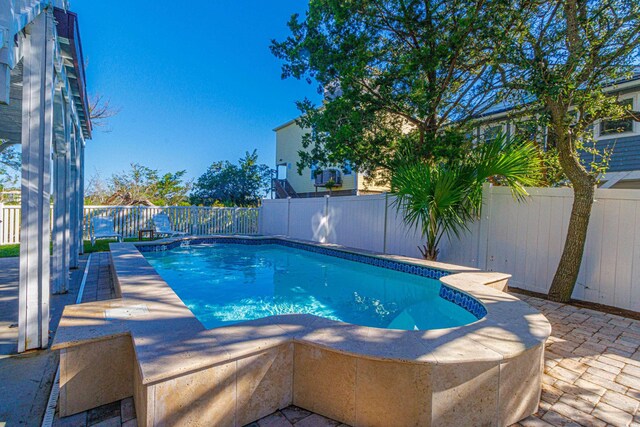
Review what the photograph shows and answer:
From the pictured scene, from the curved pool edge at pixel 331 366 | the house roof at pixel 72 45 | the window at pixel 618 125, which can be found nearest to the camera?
the curved pool edge at pixel 331 366

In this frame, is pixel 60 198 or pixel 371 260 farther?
pixel 371 260

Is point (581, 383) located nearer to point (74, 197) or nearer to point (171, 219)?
point (74, 197)

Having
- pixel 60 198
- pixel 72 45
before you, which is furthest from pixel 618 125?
pixel 60 198

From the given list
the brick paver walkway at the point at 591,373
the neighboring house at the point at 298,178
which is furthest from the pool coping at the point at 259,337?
the neighboring house at the point at 298,178

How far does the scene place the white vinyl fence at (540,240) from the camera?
440cm

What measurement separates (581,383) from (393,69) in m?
6.44

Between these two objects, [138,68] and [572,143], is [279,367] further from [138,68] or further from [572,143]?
[138,68]

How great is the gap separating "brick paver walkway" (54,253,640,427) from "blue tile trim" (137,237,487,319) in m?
0.80

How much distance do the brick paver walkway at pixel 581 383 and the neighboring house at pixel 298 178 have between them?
1089 cm

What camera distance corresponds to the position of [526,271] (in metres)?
5.45

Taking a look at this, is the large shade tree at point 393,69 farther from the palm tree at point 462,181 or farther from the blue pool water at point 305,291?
the blue pool water at point 305,291

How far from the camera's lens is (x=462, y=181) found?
5789 millimetres

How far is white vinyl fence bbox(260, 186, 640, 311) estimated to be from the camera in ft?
14.4

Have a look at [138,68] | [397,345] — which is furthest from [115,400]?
[138,68]
